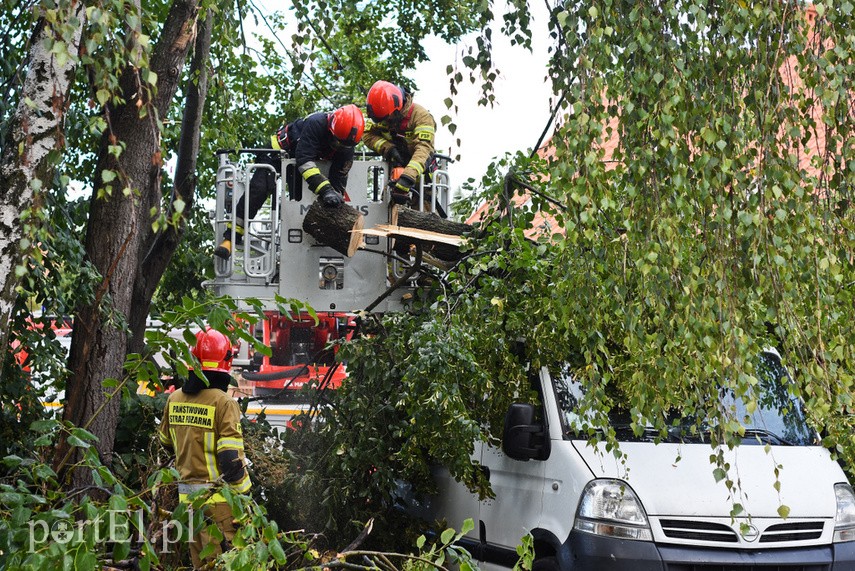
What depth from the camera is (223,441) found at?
561 centimetres

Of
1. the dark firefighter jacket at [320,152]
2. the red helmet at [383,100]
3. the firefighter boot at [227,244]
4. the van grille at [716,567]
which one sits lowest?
the van grille at [716,567]

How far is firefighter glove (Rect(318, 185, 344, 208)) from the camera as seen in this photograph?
776 cm

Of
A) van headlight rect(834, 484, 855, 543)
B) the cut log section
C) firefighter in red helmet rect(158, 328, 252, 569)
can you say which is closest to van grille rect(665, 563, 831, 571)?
van headlight rect(834, 484, 855, 543)

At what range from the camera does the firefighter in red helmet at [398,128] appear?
855cm

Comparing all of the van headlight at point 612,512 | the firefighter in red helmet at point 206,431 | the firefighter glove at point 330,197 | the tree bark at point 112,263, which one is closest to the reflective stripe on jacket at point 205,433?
the firefighter in red helmet at point 206,431

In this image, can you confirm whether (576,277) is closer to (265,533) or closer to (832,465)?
(265,533)

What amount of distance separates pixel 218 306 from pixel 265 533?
A: 944 millimetres

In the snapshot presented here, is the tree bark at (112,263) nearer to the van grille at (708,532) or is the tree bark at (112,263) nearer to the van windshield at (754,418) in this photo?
the van windshield at (754,418)

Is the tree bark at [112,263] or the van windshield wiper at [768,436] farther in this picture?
the tree bark at [112,263]

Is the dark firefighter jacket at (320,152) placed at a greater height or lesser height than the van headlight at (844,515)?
greater

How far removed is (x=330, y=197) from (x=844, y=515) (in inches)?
155

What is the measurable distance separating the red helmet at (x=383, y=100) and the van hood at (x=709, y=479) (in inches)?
144

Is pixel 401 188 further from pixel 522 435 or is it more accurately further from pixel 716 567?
pixel 716 567

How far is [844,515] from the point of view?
593 cm
